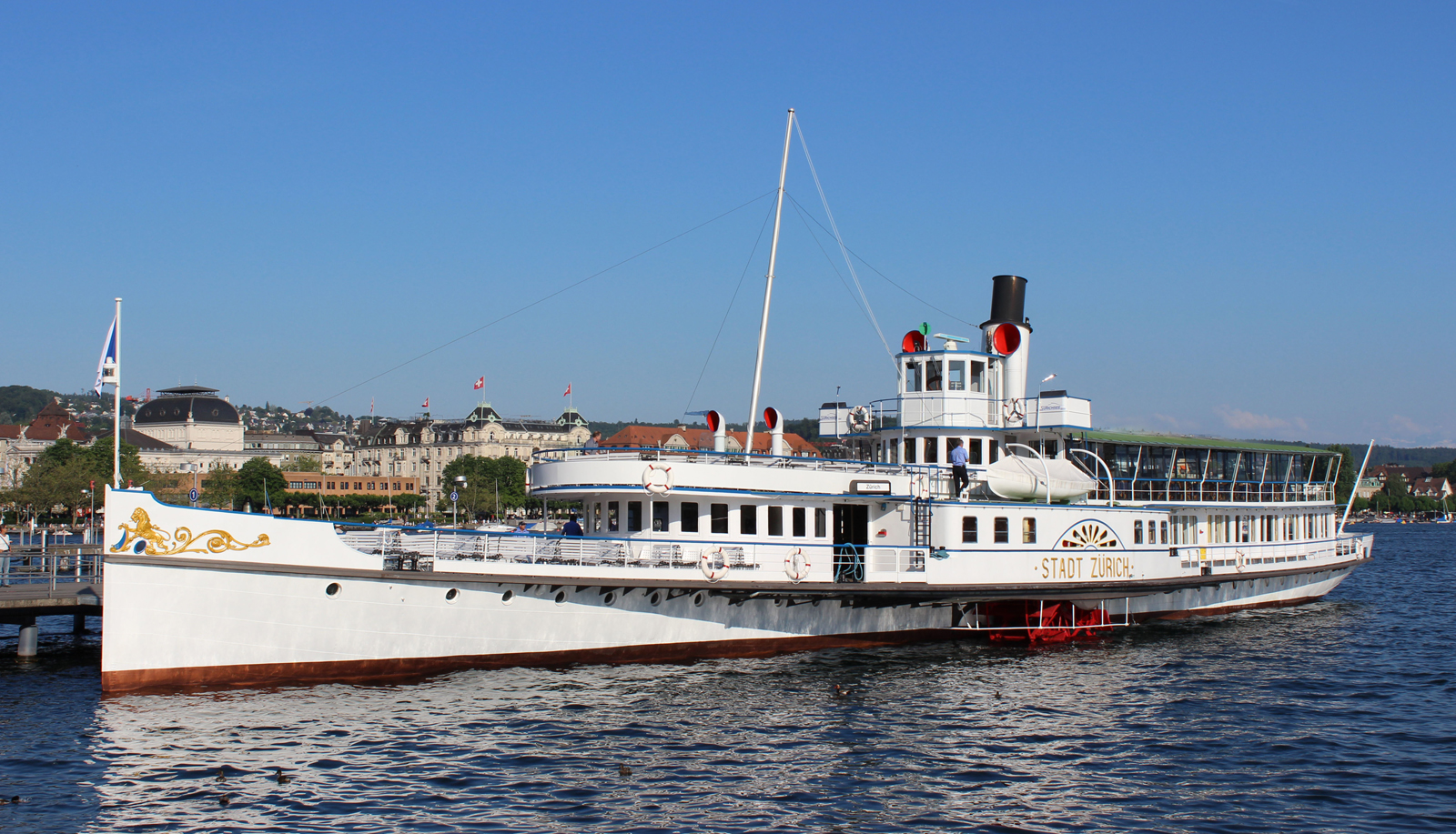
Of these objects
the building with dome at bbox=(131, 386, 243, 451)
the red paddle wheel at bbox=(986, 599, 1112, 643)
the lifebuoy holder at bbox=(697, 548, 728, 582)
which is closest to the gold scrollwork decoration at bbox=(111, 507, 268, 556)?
A: the lifebuoy holder at bbox=(697, 548, 728, 582)

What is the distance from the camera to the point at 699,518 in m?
24.0

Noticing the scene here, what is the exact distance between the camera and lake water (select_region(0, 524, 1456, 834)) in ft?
48.3

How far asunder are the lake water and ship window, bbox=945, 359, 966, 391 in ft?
25.7

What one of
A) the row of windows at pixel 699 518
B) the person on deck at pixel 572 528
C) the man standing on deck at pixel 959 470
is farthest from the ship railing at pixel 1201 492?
the person on deck at pixel 572 528

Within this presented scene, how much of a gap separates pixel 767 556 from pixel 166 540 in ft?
39.6

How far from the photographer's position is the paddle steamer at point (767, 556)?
20.0 m

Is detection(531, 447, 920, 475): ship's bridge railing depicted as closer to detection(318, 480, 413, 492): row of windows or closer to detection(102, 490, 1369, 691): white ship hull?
detection(102, 490, 1369, 691): white ship hull

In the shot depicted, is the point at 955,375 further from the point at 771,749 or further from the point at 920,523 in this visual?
the point at 771,749

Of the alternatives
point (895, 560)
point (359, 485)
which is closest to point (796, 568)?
point (895, 560)

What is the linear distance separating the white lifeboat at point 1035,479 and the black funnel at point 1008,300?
562 cm

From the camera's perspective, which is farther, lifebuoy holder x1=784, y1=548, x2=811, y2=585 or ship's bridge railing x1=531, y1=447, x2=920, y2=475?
ship's bridge railing x1=531, y1=447, x2=920, y2=475

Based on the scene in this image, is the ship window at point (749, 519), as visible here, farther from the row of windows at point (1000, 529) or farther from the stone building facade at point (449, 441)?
the stone building facade at point (449, 441)

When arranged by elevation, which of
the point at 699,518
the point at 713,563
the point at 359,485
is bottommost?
the point at 713,563

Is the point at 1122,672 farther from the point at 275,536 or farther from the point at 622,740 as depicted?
the point at 275,536
